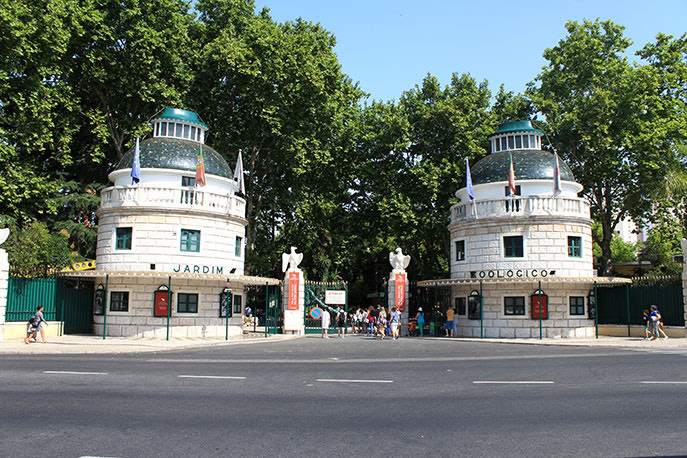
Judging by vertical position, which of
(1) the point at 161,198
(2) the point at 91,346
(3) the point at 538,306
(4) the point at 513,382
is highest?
(1) the point at 161,198

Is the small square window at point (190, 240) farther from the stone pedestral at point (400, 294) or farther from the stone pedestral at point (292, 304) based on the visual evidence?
the stone pedestral at point (400, 294)

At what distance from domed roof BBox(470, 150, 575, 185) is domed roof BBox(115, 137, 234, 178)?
1630 cm

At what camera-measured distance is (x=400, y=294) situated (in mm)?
34719

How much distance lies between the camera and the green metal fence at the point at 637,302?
29.8 meters

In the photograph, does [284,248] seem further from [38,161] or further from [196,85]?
[38,161]

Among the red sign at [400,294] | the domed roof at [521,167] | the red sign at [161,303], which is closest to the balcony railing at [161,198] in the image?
the red sign at [161,303]

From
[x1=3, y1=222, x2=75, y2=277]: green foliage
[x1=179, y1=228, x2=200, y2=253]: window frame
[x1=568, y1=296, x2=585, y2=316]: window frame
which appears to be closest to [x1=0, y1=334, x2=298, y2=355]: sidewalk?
[x1=3, y1=222, x2=75, y2=277]: green foliage

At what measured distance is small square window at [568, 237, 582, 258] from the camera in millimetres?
32875

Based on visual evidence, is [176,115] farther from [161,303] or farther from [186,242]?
[161,303]

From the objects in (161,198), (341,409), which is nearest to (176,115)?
(161,198)

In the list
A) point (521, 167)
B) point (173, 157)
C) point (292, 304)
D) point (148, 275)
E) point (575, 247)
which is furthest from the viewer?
point (521, 167)

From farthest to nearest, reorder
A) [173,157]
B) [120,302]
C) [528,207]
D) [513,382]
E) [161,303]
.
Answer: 1. [173,157]
2. [528,207]
3. [120,302]
4. [161,303]
5. [513,382]

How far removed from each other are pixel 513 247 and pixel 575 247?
3620 mm

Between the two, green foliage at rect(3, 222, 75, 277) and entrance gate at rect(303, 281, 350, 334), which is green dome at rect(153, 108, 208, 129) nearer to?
green foliage at rect(3, 222, 75, 277)
